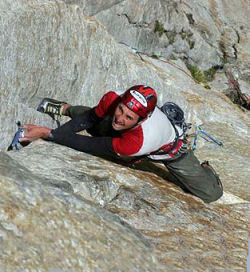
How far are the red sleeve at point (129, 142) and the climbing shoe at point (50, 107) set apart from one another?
128 inches

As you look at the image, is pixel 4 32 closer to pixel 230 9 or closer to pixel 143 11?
pixel 143 11

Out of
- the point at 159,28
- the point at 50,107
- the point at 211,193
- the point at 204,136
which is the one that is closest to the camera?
the point at 211,193

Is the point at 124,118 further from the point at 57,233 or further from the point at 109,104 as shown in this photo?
the point at 57,233

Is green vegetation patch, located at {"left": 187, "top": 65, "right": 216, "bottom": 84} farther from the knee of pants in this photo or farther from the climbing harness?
the knee of pants

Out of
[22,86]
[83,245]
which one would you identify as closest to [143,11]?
[22,86]

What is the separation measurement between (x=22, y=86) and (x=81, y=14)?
4.15 m

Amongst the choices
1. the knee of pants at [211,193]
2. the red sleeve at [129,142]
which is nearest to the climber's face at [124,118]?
the red sleeve at [129,142]

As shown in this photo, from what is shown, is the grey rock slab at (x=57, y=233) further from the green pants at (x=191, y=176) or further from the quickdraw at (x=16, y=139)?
the green pants at (x=191, y=176)

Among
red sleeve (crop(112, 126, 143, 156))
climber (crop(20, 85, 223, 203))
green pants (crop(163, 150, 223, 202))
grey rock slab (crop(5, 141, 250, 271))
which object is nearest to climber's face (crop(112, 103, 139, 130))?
climber (crop(20, 85, 223, 203))

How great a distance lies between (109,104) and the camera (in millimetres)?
13352

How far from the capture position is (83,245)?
8344 millimetres

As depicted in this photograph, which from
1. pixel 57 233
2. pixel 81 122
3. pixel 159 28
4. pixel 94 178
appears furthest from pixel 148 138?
pixel 159 28

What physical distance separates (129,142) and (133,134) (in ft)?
0.79

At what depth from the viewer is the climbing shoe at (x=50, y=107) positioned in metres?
14.7
